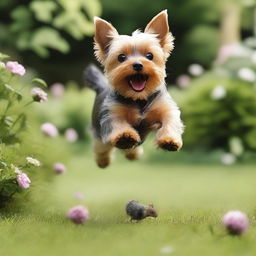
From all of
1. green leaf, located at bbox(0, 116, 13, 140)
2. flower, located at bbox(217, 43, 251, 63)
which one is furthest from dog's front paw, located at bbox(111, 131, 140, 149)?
flower, located at bbox(217, 43, 251, 63)

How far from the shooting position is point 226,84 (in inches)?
488

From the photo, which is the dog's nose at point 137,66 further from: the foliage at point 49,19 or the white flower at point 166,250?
the foliage at point 49,19

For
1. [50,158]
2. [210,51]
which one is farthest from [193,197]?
[210,51]

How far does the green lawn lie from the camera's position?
4.64 m

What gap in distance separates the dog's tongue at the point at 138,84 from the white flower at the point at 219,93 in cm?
726

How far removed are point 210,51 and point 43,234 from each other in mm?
15953

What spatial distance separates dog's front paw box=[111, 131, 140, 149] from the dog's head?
11.3 inches

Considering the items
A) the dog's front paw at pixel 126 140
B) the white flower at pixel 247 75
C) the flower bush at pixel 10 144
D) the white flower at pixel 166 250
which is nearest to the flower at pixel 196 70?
the white flower at pixel 247 75

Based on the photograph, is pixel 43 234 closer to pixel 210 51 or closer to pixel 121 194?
pixel 121 194

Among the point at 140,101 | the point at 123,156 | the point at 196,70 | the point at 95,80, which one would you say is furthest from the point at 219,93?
the point at 140,101

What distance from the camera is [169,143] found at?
4.81m

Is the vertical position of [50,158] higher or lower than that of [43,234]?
higher

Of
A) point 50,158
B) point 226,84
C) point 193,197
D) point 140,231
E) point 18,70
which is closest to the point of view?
point 140,231

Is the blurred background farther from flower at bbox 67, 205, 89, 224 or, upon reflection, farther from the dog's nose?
flower at bbox 67, 205, 89, 224
